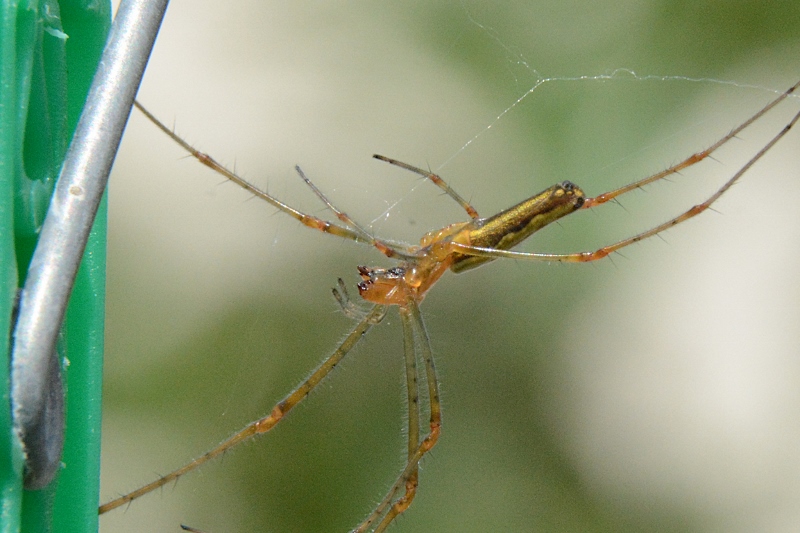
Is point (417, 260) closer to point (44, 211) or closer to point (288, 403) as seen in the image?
point (288, 403)

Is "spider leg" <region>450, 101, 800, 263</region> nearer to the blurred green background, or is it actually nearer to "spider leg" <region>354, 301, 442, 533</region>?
"spider leg" <region>354, 301, 442, 533</region>

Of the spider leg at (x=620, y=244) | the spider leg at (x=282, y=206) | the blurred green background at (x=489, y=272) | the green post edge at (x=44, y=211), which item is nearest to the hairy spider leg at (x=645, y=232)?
the spider leg at (x=620, y=244)

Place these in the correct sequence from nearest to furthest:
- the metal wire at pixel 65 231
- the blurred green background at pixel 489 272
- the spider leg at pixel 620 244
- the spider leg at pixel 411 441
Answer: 1. the metal wire at pixel 65 231
2. the spider leg at pixel 620 244
3. the spider leg at pixel 411 441
4. the blurred green background at pixel 489 272

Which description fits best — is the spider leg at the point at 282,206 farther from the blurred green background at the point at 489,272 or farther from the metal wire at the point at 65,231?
the blurred green background at the point at 489,272

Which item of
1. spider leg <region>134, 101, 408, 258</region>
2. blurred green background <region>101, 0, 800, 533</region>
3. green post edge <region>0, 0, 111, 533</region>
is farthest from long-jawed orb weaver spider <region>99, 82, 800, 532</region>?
blurred green background <region>101, 0, 800, 533</region>

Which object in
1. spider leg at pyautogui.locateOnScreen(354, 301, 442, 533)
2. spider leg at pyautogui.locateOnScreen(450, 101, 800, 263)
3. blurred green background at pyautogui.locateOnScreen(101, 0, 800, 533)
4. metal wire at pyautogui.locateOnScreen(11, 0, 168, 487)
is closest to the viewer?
metal wire at pyautogui.locateOnScreen(11, 0, 168, 487)

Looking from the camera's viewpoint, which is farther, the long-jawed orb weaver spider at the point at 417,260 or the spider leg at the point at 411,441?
the spider leg at the point at 411,441

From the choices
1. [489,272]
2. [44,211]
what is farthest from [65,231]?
[489,272]
